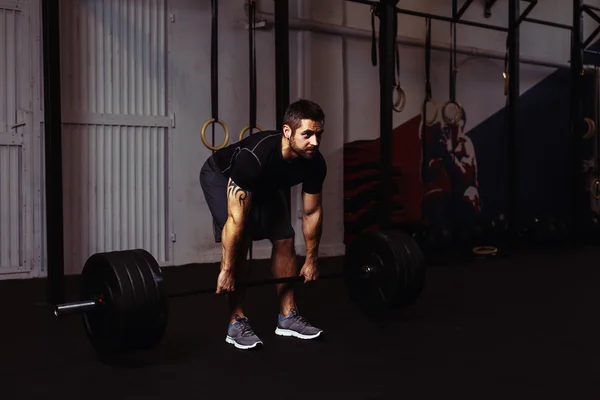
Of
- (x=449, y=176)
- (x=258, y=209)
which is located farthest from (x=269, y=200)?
(x=449, y=176)

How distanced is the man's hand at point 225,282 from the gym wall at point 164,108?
2.16 m

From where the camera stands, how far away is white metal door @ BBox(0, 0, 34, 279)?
3.84 meters

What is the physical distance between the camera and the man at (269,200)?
221 cm

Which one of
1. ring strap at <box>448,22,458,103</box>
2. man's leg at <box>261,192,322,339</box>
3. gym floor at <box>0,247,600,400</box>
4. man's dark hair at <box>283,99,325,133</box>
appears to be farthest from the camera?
ring strap at <box>448,22,458,103</box>

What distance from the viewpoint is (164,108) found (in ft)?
14.3

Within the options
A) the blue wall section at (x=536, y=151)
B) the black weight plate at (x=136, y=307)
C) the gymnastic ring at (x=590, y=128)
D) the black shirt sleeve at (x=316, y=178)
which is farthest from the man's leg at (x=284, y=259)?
the gymnastic ring at (x=590, y=128)

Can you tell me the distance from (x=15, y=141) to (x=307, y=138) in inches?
94.1

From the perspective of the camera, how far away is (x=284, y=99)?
3.67 metres

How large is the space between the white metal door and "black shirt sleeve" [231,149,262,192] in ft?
7.15

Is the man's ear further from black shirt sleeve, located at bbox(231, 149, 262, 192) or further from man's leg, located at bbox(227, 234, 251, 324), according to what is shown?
man's leg, located at bbox(227, 234, 251, 324)

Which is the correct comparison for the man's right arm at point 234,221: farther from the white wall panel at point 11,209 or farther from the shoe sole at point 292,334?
the white wall panel at point 11,209

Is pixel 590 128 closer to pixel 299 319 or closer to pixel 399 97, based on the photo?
pixel 399 97

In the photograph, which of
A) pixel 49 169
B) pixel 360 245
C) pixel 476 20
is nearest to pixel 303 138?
pixel 360 245

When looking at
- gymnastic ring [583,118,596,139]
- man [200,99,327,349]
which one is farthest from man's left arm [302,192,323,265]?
gymnastic ring [583,118,596,139]
